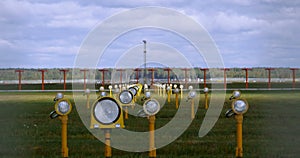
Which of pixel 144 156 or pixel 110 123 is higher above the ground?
pixel 110 123

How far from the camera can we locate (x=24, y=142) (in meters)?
13.2

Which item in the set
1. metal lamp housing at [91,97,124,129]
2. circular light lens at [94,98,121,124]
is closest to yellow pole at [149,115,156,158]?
metal lamp housing at [91,97,124,129]

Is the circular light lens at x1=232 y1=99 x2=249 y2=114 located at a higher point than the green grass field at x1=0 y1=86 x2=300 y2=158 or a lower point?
higher

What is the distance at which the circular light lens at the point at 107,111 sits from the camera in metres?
9.11

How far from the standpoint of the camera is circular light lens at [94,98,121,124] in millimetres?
9109

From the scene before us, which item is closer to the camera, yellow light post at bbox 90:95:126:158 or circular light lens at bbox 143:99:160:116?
yellow light post at bbox 90:95:126:158

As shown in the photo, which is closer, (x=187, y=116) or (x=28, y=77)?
(x=187, y=116)

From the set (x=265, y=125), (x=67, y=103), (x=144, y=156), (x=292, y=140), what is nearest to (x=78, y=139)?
(x=144, y=156)

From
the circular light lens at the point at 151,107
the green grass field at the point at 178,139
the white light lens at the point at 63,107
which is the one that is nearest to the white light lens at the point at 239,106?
the circular light lens at the point at 151,107

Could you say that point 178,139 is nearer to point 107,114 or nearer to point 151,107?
point 151,107

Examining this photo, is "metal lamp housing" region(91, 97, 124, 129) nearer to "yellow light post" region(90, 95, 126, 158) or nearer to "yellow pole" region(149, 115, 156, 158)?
"yellow light post" region(90, 95, 126, 158)

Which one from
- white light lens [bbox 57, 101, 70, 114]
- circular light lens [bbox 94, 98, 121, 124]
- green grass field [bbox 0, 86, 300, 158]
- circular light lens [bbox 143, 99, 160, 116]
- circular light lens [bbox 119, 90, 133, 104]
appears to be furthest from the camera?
circular light lens [bbox 119, 90, 133, 104]

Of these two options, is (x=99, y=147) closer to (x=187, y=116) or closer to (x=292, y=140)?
(x=292, y=140)

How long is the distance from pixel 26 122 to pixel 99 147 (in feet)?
21.4
